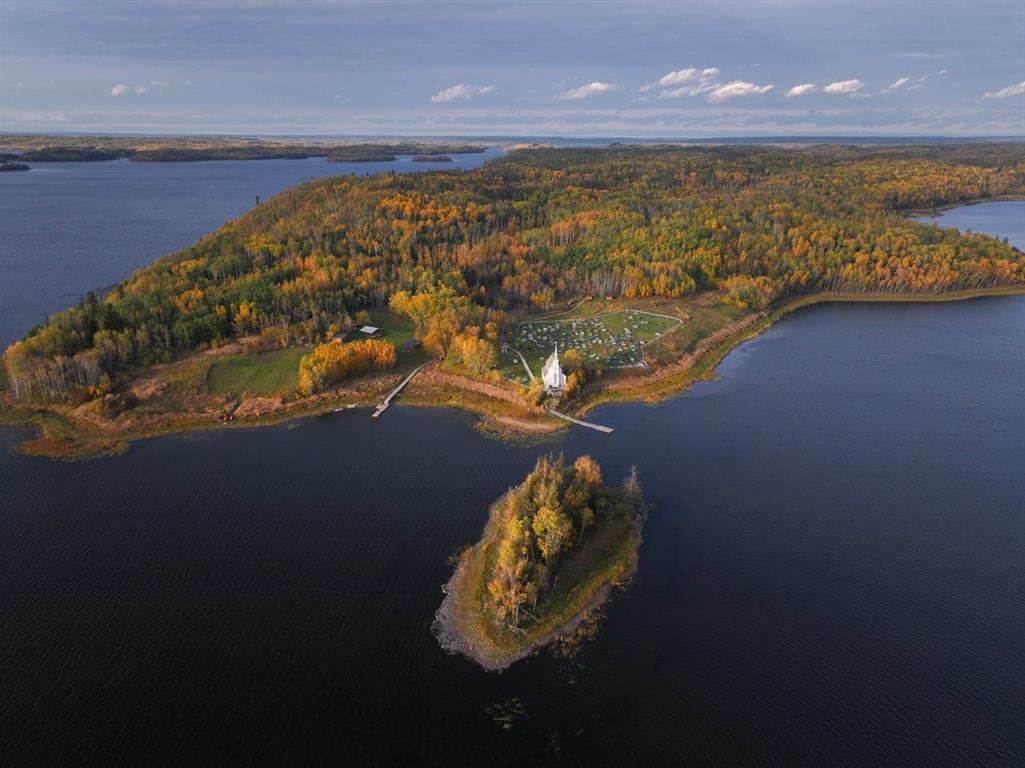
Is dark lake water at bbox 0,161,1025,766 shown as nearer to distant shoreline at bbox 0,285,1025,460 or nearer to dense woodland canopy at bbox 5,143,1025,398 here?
distant shoreline at bbox 0,285,1025,460

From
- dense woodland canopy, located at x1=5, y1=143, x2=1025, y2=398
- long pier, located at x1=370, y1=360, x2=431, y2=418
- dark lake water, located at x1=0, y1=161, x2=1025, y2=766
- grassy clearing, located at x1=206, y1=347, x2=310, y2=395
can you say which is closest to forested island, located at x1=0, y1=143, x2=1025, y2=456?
grassy clearing, located at x1=206, y1=347, x2=310, y2=395

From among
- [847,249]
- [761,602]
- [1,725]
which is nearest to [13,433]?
[1,725]

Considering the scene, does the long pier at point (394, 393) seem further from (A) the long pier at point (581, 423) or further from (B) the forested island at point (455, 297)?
(A) the long pier at point (581, 423)

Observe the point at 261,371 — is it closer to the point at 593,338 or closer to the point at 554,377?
the point at 554,377

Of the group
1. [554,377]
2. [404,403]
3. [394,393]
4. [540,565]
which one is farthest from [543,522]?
[394,393]

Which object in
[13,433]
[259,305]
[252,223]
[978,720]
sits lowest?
[978,720]

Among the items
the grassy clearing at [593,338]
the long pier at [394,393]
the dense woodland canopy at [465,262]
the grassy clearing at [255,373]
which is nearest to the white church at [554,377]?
the grassy clearing at [593,338]

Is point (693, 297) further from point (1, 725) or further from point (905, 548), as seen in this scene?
point (1, 725)
